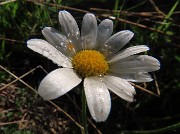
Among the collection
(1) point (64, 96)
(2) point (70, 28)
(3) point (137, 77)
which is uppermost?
(2) point (70, 28)

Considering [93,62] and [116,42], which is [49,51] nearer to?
[93,62]

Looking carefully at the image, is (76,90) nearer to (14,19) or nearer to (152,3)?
(14,19)

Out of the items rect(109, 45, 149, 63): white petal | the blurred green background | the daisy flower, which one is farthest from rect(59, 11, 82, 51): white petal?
the blurred green background

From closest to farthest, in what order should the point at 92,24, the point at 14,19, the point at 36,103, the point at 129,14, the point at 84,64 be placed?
the point at 84,64, the point at 92,24, the point at 36,103, the point at 14,19, the point at 129,14

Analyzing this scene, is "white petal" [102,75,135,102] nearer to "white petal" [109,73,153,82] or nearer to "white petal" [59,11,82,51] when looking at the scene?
"white petal" [109,73,153,82]

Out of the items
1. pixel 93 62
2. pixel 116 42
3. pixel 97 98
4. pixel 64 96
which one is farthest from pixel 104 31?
pixel 64 96

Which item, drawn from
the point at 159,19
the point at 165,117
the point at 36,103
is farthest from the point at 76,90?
the point at 159,19

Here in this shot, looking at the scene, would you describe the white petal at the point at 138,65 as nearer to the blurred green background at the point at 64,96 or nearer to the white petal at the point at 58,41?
the white petal at the point at 58,41

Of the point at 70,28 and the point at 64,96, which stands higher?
the point at 70,28
